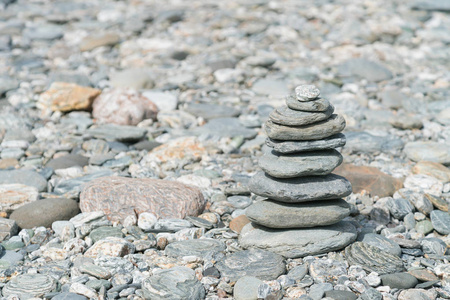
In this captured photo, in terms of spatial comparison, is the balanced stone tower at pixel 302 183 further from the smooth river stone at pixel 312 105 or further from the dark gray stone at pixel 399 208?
the dark gray stone at pixel 399 208

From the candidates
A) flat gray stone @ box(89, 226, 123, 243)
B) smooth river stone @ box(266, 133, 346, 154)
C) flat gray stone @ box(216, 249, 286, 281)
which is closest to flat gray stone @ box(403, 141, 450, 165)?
smooth river stone @ box(266, 133, 346, 154)

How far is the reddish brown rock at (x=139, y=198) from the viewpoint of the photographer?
6.95m

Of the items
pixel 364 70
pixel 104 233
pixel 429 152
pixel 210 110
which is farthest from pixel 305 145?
pixel 364 70

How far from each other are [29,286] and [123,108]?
5.97 metres

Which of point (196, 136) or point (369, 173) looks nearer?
point (369, 173)

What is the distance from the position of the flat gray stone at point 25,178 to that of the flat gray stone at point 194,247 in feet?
9.79

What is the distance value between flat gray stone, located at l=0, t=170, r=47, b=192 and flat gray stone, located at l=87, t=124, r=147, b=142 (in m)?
1.90

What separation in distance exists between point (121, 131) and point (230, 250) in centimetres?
477

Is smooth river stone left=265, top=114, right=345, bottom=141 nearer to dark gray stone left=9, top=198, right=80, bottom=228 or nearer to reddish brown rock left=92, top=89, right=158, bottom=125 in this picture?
dark gray stone left=9, top=198, right=80, bottom=228

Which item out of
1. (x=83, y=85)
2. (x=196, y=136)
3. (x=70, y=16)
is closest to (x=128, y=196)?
(x=196, y=136)

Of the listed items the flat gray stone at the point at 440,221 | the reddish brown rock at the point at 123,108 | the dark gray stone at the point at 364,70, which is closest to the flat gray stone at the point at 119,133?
the reddish brown rock at the point at 123,108

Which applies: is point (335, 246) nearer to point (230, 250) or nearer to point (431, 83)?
point (230, 250)

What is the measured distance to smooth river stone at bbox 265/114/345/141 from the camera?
19.4 ft

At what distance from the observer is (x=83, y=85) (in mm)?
12773
